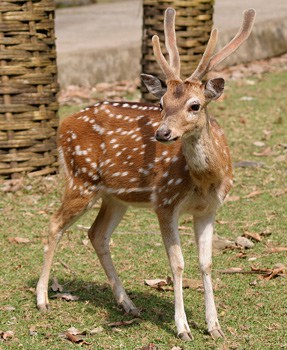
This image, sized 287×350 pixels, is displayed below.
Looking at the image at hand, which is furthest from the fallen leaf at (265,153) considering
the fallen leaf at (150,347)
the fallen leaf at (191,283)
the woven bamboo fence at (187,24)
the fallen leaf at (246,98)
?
the fallen leaf at (150,347)

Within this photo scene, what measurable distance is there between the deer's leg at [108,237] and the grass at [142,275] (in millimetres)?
120

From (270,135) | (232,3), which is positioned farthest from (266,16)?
(270,135)

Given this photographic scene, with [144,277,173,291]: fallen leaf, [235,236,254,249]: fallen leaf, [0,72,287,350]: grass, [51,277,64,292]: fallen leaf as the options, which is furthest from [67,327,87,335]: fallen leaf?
[235,236,254,249]: fallen leaf

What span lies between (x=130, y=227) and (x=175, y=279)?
218 centimetres

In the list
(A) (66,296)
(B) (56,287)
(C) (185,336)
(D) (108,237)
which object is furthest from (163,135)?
(B) (56,287)

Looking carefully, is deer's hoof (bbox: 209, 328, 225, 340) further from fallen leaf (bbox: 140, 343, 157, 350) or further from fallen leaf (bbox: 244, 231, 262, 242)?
fallen leaf (bbox: 244, 231, 262, 242)

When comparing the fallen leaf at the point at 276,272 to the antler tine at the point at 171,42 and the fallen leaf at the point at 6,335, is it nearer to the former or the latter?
the antler tine at the point at 171,42

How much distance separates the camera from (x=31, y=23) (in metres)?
8.35

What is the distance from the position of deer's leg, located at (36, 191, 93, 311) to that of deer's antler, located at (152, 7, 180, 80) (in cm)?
114

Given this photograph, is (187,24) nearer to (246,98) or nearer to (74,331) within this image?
(246,98)

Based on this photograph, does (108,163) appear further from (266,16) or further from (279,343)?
(266,16)

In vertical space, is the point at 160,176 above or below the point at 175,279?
above

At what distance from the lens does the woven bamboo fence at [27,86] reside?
327 inches

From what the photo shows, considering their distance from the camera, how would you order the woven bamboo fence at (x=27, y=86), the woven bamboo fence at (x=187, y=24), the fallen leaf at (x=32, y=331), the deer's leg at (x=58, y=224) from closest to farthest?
the fallen leaf at (x=32, y=331)
the deer's leg at (x=58, y=224)
the woven bamboo fence at (x=27, y=86)
the woven bamboo fence at (x=187, y=24)
